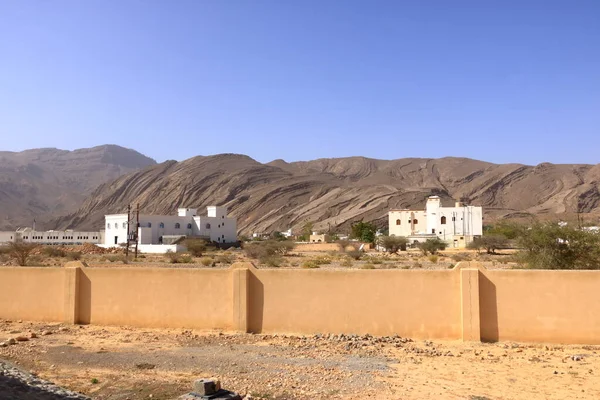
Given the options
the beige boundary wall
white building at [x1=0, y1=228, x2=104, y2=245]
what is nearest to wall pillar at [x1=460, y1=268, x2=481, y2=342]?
the beige boundary wall

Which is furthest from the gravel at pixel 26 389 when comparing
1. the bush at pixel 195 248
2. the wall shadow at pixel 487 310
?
the bush at pixel 195 248

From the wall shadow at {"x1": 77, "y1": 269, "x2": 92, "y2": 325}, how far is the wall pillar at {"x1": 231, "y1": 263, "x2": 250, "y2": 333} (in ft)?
14.8

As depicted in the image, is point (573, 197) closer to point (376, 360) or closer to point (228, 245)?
point (228, 245)

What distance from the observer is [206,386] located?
805 cm

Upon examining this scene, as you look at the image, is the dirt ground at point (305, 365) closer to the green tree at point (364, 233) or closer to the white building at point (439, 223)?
the white building at point (439, 223)

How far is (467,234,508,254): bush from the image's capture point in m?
61.8

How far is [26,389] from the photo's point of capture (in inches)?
295

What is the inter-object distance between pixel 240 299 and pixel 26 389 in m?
6.65

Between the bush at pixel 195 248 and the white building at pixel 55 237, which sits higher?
the white building at pixel 55 237

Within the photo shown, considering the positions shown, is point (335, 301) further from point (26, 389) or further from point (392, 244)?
point (392, 244)

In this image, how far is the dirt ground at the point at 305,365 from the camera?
8.98 m

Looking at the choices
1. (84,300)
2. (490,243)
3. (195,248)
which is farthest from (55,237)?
(84,300)

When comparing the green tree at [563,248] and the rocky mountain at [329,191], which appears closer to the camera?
the green tree at [563,248]

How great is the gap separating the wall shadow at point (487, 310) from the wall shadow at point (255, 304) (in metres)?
5.33
